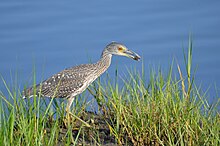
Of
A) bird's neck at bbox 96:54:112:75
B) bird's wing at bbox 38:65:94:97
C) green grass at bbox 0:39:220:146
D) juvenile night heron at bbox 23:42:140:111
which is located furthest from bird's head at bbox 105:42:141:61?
green grass at bbox 0:39:220:146

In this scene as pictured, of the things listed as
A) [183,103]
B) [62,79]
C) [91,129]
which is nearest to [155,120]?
[183,103]

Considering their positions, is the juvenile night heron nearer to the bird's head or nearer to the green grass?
the bird's head

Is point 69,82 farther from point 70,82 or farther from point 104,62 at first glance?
point 104,62

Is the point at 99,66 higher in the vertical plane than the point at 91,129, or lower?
higher

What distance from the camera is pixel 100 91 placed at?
6953 mm

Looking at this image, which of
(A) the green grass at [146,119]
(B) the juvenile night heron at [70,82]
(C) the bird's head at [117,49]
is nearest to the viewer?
(A) the green grass at [146,119]

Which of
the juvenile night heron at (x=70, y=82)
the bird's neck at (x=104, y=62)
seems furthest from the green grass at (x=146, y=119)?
the bird's neck at (x=104, y=62)

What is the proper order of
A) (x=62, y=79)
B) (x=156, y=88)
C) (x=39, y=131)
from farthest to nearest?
(x=62, y=79) → (x=156, y=88) → (x=39, y=131)

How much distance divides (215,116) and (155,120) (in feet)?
1.88

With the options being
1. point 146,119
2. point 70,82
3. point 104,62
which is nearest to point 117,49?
point 104,62

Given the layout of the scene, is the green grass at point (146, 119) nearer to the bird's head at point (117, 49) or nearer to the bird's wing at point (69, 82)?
the bird's wing at point (69, 82)

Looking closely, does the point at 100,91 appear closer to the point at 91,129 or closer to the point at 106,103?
the point at 106,103

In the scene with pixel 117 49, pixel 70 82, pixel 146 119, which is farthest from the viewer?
pixel 117 49

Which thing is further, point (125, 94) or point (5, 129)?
point (125, 94)
